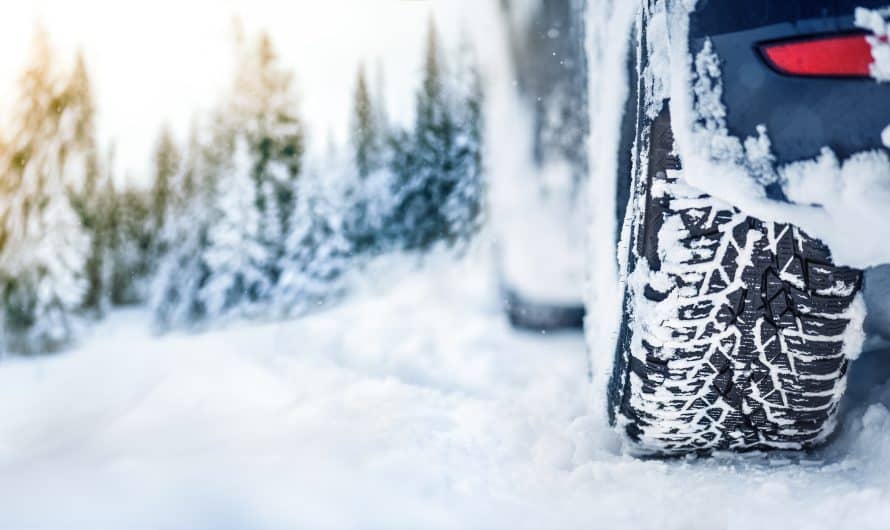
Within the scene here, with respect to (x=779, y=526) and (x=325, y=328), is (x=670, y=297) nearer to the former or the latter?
(x=779, y=526)

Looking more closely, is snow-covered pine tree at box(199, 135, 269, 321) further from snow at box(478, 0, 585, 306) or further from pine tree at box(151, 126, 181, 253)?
snow at box(478, 0, 585, 306)

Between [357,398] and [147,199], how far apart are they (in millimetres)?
2654

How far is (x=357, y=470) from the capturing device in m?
1.41

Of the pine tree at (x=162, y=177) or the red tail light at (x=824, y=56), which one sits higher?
the red tail light at (x=824, y=56)

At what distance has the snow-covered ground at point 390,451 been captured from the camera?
1175mm

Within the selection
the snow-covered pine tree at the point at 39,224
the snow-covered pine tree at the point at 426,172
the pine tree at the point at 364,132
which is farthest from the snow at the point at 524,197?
the snow-covered pine tree at the point at 39,224

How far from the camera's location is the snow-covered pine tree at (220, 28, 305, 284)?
3.08 m

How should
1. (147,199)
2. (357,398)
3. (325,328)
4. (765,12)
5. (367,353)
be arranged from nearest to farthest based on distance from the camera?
(765,12) < (357,398) < (367,353) < (325,328) < (147,199)

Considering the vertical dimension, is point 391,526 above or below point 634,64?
below

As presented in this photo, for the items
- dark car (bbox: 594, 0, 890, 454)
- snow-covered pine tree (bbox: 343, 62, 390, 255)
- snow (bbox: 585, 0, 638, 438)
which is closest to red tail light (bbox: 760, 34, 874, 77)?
dark car (bbox: 594, 0, 890, 454)

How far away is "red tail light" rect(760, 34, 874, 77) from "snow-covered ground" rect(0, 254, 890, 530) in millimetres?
712

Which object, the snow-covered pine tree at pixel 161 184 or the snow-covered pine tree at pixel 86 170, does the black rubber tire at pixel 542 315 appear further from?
the snow-covered pine tree at pixel 86 170

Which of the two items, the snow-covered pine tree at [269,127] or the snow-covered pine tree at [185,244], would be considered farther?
the snow-covered pine tree at [185,244]

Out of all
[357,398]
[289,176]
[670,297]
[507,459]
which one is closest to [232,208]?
[289,176]
